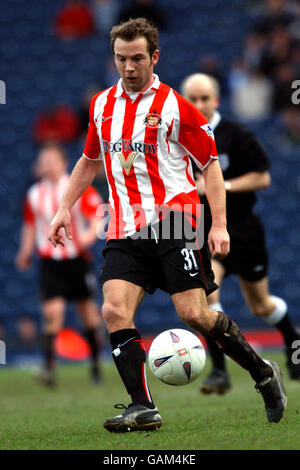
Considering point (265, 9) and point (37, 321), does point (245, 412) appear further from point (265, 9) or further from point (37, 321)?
point (265, 9)

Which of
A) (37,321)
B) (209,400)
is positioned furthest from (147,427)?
(37,321)

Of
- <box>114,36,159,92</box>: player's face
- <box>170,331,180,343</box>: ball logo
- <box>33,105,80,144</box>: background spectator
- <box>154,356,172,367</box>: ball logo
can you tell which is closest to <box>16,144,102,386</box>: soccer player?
<box>170,331,180,343</box>: ball logo

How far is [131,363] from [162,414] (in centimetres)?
120

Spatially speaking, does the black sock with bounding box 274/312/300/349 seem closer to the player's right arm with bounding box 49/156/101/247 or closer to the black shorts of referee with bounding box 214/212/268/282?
the black shorts of referee with bounding box 214/212/268/282

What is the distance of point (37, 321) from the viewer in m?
12.9

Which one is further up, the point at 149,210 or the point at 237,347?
the point at 149,210

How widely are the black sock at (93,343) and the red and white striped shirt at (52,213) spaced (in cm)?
87

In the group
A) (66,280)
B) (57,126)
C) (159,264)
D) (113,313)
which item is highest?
(57,126)

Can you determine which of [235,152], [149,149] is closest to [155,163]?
[149,149]

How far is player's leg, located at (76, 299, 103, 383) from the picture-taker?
8656mm

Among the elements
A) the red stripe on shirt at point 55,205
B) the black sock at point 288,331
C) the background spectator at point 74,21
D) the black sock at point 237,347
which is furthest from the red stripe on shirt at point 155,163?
the background spectator at point 74,21

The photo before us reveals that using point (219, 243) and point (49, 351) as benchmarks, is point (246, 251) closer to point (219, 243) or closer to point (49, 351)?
point (219, 243)

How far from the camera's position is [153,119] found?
Result: 4254 mm

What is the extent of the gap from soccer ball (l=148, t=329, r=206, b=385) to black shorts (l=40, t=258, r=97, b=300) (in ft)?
14.6
